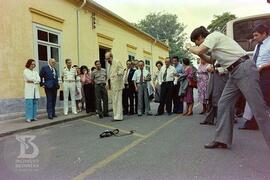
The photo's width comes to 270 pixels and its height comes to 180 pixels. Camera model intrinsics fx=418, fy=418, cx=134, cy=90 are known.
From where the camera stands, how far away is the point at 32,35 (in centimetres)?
1374

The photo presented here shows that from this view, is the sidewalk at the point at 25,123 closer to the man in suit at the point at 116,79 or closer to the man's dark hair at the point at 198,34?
the man in suit at the point at 116,79

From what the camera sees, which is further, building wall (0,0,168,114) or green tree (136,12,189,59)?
green tree (136,12,189,59)

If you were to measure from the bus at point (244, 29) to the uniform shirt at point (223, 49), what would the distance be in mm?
4102

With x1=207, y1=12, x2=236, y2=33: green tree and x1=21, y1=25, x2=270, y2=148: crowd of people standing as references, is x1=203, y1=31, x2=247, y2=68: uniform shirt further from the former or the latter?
x1=207, y1=12, x2=236, y2=33: green tree

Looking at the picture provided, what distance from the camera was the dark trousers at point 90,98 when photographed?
14792mm

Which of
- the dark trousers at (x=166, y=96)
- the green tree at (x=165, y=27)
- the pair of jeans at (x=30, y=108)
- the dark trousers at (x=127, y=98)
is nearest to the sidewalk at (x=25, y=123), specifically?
the pair of jeans at (x=30, y=108)

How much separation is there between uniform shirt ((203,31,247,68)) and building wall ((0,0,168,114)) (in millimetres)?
7698

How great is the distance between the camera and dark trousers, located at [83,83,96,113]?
48.5 ft

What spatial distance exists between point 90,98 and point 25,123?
12.1 ft

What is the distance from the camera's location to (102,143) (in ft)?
25.0

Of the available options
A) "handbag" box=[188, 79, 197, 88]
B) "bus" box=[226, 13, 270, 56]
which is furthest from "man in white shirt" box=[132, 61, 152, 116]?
"bus" box=[226, 13, 270, 56]

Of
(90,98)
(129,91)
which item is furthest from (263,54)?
(90,98)

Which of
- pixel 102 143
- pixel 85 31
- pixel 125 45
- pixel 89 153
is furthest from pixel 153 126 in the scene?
pixel 125 45

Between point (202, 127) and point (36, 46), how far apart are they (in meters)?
7.05
